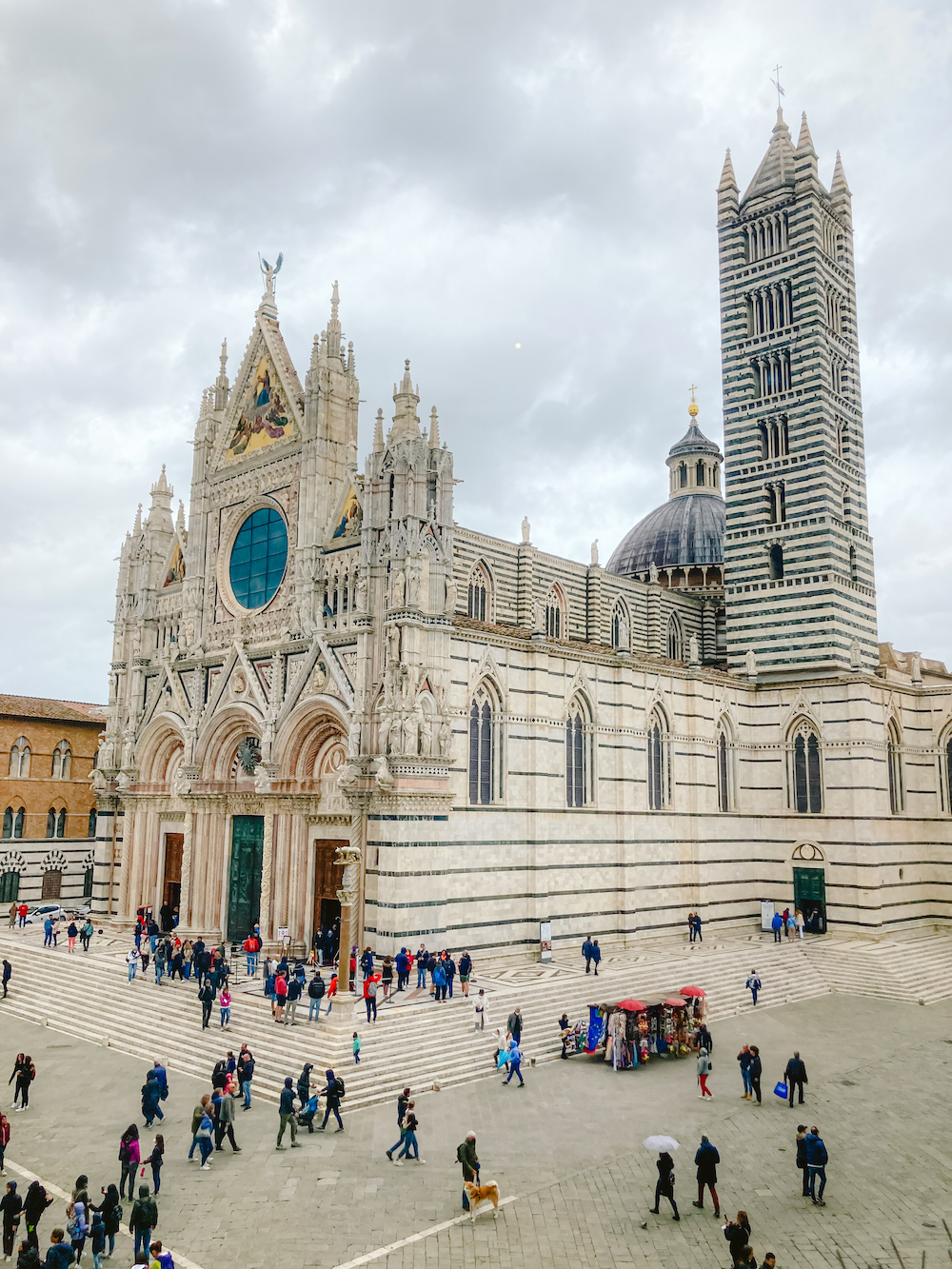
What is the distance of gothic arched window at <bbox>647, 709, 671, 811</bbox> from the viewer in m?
37.9

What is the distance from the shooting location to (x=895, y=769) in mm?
41875

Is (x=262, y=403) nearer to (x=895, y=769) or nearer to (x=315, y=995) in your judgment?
(x=315, y=995)

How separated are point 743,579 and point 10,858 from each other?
120 feet

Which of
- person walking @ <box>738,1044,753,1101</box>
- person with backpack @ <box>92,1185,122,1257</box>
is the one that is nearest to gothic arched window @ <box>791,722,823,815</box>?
person walking @ <box>738,1044,753,1101</box>

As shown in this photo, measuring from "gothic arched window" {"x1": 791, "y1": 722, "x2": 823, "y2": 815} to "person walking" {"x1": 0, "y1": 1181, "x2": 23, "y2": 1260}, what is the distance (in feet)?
Result: 113

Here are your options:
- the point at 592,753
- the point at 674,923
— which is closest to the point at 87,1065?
the point at 592,753

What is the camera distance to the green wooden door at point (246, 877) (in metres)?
34.0

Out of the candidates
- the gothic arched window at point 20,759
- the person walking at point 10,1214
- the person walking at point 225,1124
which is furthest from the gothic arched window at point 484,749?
the gothic arched window at point 20,759

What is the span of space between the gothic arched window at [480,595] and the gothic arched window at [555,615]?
12.8 ft

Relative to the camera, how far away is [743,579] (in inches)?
1743

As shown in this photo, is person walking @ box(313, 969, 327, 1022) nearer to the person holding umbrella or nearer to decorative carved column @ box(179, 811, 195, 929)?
the person holding umbrella

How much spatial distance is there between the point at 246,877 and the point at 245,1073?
15.7m

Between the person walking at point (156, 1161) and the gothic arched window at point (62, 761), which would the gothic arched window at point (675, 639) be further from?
the person walking at point (156, 1161)

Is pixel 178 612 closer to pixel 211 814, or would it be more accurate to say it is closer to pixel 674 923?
pixel 211 814
